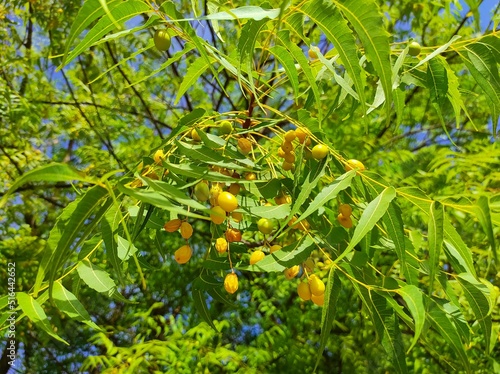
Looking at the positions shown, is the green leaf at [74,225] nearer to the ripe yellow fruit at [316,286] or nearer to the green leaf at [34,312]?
the green leaf at [34,312]

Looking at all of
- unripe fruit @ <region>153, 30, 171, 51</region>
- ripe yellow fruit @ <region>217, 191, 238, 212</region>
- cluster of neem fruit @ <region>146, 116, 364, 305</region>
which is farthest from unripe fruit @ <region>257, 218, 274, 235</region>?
unripe fruit @ <region>153, 30, 171, 51</region>

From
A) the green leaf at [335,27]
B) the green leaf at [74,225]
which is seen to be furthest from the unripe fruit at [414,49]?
A: the green leaf at [74,225]

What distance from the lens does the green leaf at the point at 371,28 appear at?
25.3 inches

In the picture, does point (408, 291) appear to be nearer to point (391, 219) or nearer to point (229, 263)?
point (391, 219)

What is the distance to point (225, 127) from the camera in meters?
0.88

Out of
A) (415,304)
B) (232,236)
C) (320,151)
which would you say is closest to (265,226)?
(232,236)

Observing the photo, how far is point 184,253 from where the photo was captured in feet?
2.96

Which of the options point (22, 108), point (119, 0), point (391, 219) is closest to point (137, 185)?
point (119, 0)

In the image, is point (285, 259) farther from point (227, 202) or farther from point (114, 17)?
point (114, 17)

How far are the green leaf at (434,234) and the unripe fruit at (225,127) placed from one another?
372mm

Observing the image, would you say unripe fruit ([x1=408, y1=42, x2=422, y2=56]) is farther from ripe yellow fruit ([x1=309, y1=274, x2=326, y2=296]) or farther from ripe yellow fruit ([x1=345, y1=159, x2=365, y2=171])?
ripe yellow fruit ([x1=309, y1=274, x2=326, y2=296])

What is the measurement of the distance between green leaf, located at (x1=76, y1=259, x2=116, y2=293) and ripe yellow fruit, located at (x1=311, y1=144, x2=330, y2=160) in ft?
1.33

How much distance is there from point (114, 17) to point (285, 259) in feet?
1.46

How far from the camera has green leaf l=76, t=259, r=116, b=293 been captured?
807 millimetres
